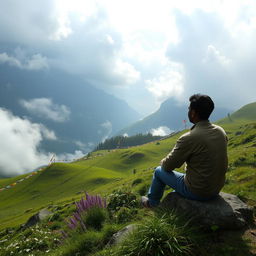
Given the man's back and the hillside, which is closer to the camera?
the man's back

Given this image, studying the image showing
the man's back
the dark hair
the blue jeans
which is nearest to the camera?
the man's back

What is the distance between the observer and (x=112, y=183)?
5284cm

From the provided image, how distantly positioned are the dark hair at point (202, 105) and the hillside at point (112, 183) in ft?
10.2

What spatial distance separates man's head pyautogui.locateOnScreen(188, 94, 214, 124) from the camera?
249 inches

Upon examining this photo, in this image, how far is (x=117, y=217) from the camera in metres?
9.11

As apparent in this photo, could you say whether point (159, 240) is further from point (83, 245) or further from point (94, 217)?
point (94, 217)

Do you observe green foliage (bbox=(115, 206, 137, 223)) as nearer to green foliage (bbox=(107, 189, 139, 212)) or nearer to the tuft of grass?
green foliage (bbox=(107, 189, 139, 212))

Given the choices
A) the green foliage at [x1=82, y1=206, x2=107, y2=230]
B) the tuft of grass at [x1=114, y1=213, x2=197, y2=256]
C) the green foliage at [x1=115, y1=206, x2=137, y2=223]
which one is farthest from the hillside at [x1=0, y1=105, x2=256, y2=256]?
the green foliage at [x1=82, y1=206, x2=107, y2=230]

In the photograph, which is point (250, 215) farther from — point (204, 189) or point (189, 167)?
point (189, 167)

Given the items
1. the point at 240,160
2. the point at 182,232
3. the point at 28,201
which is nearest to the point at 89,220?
the point at 182,232

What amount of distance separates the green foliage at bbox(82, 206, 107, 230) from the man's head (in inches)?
201

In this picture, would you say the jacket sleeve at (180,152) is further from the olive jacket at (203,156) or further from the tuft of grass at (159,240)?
the tuft of grass at (159,240)

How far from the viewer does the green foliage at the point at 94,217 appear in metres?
8.76

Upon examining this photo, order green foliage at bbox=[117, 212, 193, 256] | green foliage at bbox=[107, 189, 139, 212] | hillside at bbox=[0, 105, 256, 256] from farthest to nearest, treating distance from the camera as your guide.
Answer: green foliage at bbox=[107, 189, 139, 212]
hillside at bbox=[0, 105, 256, 256]
green foliage at bbox=[117, 212, 193, 256]
